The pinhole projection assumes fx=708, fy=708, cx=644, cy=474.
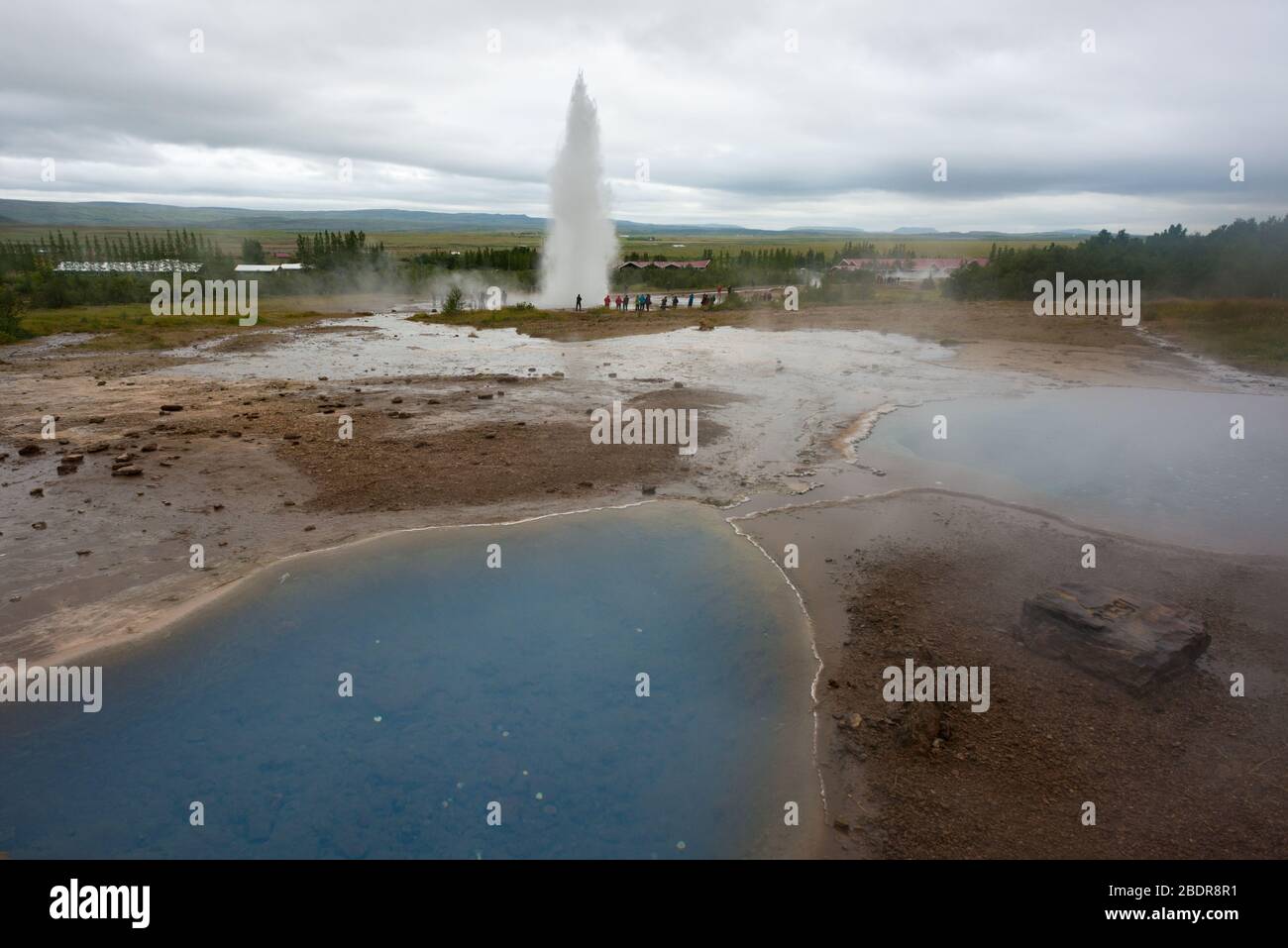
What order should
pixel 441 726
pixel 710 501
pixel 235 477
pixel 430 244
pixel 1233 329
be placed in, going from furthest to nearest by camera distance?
pixel 430 244 → pixel 1233 329 → pixel 235 477 → pixel 710 501 → pixel 441 726

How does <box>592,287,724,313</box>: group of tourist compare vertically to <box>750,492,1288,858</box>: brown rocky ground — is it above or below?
above

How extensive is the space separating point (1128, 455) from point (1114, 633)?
7.84 metres

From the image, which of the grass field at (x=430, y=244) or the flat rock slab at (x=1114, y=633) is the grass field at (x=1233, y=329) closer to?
the flat rock slab at (x=1114, y=633)

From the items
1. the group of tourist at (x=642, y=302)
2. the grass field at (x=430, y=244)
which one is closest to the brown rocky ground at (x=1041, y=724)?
the group of tourist at (x=642, y=302)

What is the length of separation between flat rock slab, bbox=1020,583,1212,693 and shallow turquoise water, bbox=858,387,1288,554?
315 centimetres

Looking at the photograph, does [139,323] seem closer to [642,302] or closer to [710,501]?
[642,302]

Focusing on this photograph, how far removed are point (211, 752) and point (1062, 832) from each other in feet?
20.2

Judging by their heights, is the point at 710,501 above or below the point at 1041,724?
above

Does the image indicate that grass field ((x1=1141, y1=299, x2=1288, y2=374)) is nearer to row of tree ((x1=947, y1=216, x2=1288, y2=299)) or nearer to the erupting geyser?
row of tree ((x1=947, y1=216, x2=1288, y2=299))

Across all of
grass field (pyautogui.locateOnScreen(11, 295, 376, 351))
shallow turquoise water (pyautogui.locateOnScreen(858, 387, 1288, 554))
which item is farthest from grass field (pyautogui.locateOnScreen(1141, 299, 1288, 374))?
grass field (pyautogui.locateOnScreen(11, 295, 376, 351))

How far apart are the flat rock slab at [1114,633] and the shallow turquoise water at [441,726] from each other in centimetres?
229

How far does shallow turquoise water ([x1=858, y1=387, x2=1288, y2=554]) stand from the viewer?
9906mm

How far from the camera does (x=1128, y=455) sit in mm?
12648

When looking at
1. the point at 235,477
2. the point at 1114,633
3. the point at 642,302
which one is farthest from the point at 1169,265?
the point at 235,477
